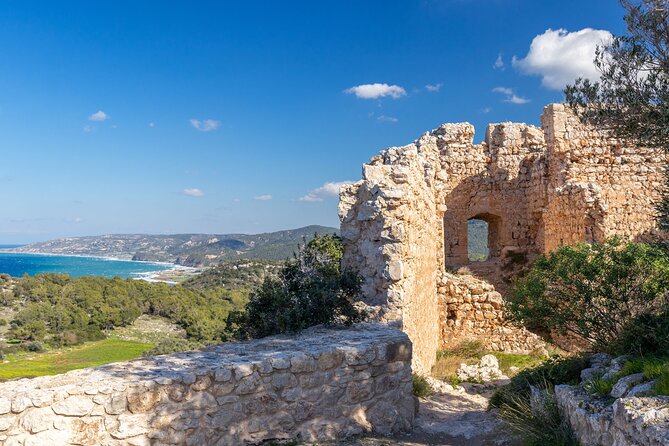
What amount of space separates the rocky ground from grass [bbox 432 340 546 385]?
1430 mm

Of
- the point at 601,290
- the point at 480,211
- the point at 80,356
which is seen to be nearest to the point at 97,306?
the point at 80,356

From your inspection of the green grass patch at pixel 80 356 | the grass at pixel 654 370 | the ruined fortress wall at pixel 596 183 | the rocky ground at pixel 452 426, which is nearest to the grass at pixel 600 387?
the grass at pixel 654 370

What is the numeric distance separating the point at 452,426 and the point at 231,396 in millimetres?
Result: 2893

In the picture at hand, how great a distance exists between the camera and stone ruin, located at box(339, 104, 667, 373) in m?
7.35

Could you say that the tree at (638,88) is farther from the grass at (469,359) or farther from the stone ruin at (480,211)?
the grass at (469,359)

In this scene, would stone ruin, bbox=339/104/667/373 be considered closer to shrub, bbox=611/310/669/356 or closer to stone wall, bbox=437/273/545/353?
stone wall, bbox=437/273/545/353

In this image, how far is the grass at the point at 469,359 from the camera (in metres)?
9.36

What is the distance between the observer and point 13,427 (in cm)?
355

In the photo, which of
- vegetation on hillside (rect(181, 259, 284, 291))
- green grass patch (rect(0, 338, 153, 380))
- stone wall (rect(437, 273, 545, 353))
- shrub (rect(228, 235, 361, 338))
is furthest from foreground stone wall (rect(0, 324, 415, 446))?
vegetation on hillside (rect(181, 259, 284, 291))

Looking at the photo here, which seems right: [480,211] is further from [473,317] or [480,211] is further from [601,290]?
[601,290]

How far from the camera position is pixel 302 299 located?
643 centimetres

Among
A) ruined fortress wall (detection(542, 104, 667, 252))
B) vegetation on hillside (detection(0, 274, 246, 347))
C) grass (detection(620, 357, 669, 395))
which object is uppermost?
ruined fortress wall (detection(542, 104, 667, 252))

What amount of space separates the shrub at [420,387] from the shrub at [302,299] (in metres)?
1.28

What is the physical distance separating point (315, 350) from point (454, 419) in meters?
2.44
